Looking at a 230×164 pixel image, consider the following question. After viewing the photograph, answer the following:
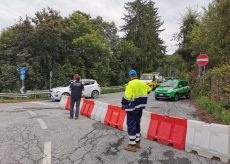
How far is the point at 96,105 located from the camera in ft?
32.6

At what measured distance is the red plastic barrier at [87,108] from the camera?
33.9ft

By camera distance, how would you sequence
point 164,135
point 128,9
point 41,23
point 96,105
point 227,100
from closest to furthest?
point 164,135
point 96,105
point 227,100
point 41,23
point 128,9

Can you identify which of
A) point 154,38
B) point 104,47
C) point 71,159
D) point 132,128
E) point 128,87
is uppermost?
point 154,38

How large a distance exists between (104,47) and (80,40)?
4.35 m

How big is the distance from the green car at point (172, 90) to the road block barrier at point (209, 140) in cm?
1213

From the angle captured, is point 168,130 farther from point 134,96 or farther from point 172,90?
point 172,90

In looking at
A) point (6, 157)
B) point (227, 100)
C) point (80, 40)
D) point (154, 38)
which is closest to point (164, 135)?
point (6, 157)

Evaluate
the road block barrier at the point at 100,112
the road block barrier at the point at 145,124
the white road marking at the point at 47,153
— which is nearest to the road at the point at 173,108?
the road block barrier at the point at 100,112

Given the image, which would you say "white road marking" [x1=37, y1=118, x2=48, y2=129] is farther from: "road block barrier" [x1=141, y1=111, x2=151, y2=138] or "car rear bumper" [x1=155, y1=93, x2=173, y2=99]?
"car rear bumper" [x1=155, y1=93, x2=173, y2=99]

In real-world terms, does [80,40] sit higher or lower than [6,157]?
higher

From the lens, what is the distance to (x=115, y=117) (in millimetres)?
8391

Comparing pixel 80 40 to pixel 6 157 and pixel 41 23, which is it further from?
pixel 6 157

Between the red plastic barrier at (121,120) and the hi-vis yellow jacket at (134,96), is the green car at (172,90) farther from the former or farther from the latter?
the hi-vis yellow jacket at (134,96)

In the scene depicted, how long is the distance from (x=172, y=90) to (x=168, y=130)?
12.0 m
